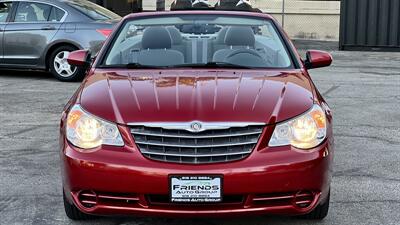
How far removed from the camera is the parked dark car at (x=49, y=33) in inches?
411

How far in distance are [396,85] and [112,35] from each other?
6.68 metres

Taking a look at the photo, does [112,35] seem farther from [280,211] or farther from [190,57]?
[280,211]

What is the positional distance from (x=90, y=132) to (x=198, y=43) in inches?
64.4

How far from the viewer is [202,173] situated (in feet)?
11.6

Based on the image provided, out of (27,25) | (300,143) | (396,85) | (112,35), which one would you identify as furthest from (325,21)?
(300,143)

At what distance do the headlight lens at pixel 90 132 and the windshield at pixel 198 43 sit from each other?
3.39 feet

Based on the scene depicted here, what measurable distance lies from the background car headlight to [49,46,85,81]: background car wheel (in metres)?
7.16

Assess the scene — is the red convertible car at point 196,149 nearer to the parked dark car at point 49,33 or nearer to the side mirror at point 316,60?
the side mirror at point 316,60

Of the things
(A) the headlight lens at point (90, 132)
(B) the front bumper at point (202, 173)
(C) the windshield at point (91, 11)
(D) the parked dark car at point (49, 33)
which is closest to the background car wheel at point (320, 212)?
(B) the front bumper at point (202, 173)

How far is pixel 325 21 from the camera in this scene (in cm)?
1936

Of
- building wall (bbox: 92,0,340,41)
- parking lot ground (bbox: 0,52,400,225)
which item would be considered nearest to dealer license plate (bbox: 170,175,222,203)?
parking lot ground (bbox: 0,52,400,225)

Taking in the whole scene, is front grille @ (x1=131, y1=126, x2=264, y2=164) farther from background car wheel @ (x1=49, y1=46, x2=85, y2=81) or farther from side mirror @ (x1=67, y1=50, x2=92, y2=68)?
background car wheel @ (x1=49, y1=46, x2=85, y2=81)

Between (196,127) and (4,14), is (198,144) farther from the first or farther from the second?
(4,14)

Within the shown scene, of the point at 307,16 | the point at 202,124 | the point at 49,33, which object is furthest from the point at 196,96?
the point at 307,16
